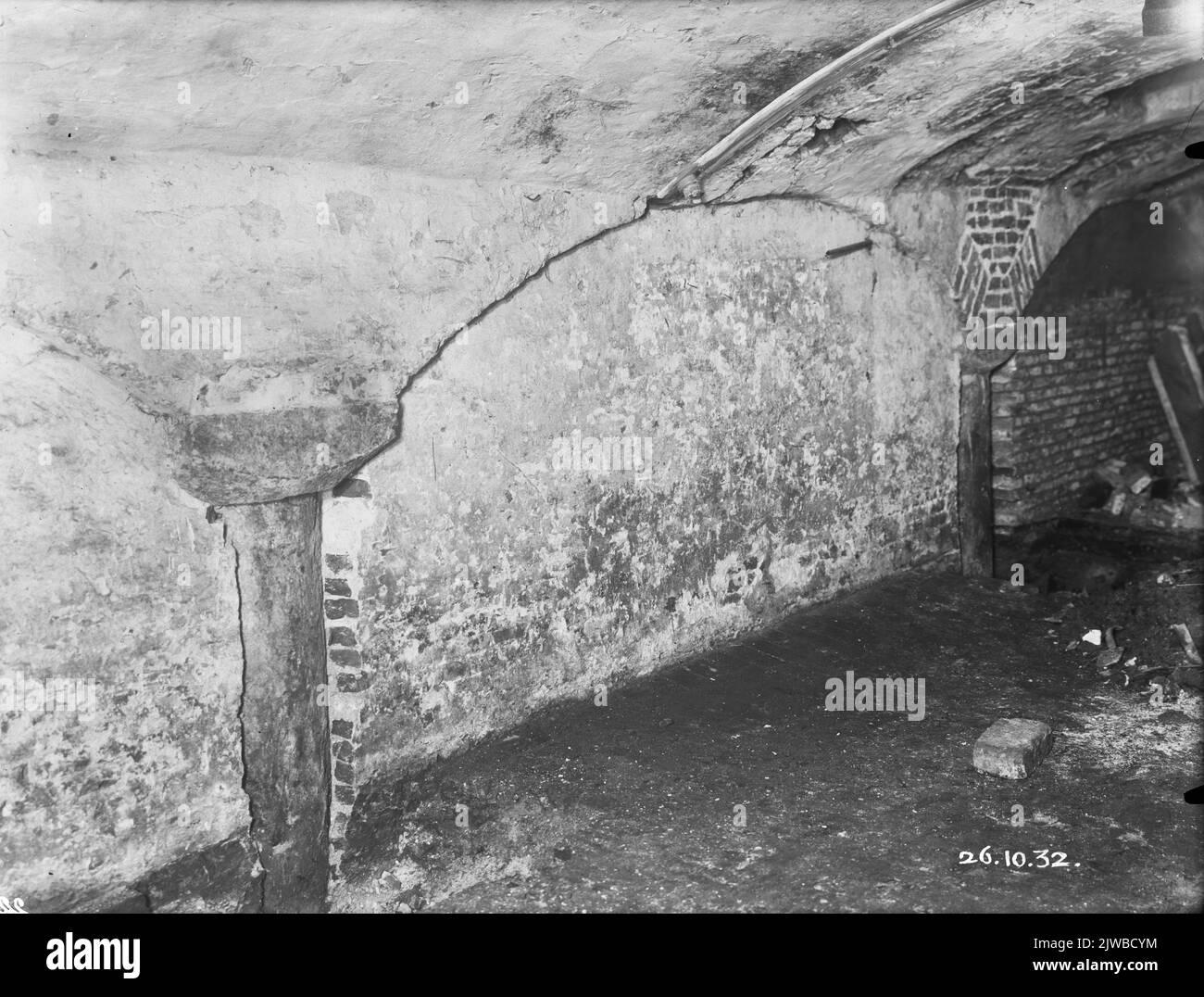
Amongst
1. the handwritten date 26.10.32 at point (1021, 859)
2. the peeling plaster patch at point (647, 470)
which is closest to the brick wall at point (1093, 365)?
the peeling plaster patch at point (647, 470)

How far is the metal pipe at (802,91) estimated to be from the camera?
4.22 m

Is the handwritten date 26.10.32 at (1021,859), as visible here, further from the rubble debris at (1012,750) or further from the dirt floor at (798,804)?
the rubble debris at (1012,750)

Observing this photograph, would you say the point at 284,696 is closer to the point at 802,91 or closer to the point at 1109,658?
the point at 802,91

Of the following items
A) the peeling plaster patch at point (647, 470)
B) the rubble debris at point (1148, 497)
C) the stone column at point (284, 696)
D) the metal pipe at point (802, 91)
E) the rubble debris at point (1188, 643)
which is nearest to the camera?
the stone column at point (284, 696)

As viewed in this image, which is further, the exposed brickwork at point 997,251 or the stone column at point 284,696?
the exposed brickwork at point 997,251

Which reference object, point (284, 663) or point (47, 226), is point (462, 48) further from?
point (284, 663)

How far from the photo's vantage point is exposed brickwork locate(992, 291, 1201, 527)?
759 cm

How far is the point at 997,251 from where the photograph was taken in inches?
278

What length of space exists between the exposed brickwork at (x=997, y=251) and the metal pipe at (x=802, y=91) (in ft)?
8.72

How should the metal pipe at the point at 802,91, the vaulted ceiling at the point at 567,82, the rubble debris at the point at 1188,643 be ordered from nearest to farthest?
the vaulted ceiling at the point at 567,82 < the metal pipe at the point at 802,91 < the rubble debris at the point at 1188,643

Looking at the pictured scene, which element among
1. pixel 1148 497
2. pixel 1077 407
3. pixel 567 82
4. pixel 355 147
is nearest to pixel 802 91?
pixel 567 82

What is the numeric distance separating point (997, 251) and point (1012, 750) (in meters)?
3.99
